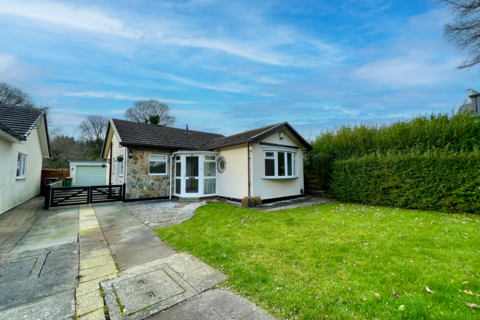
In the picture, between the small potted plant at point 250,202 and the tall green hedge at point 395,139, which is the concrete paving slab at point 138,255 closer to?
the small potted plant at point 250,202

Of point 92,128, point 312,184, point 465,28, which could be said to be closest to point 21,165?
point 312,184

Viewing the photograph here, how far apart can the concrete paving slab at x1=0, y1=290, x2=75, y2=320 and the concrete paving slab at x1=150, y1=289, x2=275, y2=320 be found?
112cm

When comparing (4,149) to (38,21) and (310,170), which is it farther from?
(310,170)

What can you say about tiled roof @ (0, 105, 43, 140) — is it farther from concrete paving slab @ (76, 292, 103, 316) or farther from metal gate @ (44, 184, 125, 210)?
concrete paving slab @ (76, 292, 103, 316)

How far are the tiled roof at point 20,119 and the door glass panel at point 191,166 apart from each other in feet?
22.1

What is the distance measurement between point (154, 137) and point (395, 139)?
13482 millimetres

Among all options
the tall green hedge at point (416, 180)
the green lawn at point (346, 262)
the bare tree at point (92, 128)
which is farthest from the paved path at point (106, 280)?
the bare tree at point (92, 128)

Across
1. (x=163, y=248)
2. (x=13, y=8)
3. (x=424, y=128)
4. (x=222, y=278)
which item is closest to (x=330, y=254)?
(x=222, y=278)

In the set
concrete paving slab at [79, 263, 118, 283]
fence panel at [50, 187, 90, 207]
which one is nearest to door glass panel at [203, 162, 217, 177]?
fence panel at [50, 187, 90, 207]

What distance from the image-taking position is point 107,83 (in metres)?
12.6

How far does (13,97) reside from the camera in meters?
22.7

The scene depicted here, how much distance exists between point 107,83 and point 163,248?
12788 mm

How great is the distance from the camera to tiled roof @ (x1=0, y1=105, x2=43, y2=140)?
332 inches

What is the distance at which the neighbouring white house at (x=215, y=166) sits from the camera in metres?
10.0
